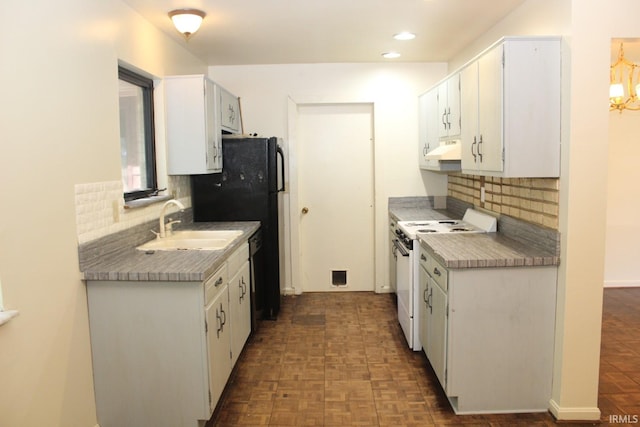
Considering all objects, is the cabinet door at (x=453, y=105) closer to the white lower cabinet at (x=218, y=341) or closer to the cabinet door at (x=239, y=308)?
the cabinet door at (x=239, y=308)

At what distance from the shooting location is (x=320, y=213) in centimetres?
559

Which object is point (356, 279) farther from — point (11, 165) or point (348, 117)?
point (11, 165)

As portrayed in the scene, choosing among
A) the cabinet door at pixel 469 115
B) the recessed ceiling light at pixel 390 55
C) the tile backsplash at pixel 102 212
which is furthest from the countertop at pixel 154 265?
the recessed ceiling light at pixel 390 55

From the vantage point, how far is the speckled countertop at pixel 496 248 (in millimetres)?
2803

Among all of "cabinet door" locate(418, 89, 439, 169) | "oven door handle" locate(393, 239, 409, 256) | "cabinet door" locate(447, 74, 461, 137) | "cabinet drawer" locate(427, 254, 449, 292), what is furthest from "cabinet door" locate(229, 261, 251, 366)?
"cabinet door" locate(418, 89, 439, 169)

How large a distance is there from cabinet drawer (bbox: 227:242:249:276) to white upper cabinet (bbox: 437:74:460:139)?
1839 mm

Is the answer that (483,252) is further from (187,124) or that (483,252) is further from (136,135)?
(136,135)

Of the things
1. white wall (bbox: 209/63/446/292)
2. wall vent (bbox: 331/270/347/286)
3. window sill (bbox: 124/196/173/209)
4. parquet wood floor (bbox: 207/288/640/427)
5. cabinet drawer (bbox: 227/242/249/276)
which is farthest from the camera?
wall vent (bbox: 331/270/347/286)

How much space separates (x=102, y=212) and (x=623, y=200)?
5.33 m

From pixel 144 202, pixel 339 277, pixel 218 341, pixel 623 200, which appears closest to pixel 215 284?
pixel 218 341

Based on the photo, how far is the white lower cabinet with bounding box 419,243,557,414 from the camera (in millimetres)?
2834

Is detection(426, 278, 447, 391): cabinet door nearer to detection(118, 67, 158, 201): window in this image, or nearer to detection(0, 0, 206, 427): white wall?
detection(0, 0, 206, 427): white wall

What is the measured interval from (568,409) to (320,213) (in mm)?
3290

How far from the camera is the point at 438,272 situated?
10.2 ft
